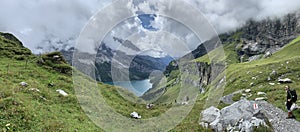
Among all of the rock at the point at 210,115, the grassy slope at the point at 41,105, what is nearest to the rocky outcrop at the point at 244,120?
the rock at the point at 210,115

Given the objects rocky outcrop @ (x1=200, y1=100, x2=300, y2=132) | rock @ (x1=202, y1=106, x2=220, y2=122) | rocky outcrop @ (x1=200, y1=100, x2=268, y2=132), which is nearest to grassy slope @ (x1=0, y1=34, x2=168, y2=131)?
rock @ (x1=202, y1=106, x2=220, y2=122)

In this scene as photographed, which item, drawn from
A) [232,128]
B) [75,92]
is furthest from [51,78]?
A: [232,128]

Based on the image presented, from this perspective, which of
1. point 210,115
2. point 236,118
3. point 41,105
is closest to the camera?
point 41,105

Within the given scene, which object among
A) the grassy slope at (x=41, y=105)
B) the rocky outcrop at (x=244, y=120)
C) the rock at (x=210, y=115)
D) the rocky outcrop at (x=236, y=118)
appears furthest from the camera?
the rock at (x=210, y=115)

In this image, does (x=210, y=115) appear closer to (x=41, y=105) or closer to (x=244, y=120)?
(x=244, y=120)

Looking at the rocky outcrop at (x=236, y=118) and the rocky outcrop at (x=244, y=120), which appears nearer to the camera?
the rocky outcrop at (x=236, y=118)

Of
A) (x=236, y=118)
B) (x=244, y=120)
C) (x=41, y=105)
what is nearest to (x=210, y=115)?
(x=236, y=118)

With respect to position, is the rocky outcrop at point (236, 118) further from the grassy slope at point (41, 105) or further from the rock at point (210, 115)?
the grassy slope at point (41, 105)

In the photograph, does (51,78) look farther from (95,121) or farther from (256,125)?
(256,125)

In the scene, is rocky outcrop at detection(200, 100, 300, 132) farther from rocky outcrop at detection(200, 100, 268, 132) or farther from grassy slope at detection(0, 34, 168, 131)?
grassy slope at detection(0, 34, 168, 131)

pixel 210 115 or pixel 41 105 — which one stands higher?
pixel 41 105

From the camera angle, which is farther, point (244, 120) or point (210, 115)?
point (210, 115)
